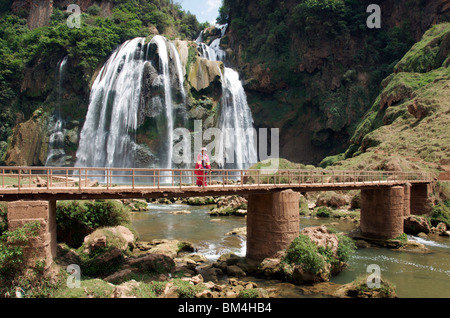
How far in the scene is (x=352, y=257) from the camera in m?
17.8

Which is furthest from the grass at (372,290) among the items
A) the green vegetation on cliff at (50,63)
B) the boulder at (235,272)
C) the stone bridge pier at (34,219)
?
the green vegetation on cliff at (50,63)

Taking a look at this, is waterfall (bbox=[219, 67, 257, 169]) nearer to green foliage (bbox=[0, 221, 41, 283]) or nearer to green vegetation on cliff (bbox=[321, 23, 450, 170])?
green vegetation on cliff (bbox=[321, 23, 450, 170])

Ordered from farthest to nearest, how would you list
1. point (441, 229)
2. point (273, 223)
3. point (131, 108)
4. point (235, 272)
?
1. point (131, 108)
2. point (441, 229)
3. point (273, 223)
4. point (235, 272)

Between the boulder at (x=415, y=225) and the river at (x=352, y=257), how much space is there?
845 millimetres

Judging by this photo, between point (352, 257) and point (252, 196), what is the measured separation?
21.1ft

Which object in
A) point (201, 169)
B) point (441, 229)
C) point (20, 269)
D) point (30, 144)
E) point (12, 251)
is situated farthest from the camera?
Result: point (30, 144)

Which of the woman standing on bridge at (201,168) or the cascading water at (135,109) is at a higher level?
the cascading water at (135,109)

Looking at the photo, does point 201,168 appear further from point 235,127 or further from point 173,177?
point 235,127

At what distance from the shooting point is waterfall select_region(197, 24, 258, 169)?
164 feet

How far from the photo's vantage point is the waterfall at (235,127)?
164 ft

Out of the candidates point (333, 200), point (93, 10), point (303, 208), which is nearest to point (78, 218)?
point (303, 208)

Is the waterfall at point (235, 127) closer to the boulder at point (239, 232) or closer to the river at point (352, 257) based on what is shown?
the river at point (352, 257)
